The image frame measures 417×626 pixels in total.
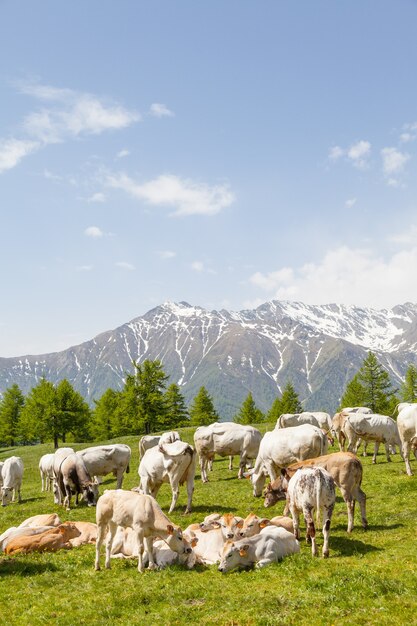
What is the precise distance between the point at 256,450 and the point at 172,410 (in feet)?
183

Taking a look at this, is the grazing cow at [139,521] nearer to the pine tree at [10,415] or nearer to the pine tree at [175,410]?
the pine tree at [175,410]

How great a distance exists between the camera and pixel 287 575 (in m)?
11.6

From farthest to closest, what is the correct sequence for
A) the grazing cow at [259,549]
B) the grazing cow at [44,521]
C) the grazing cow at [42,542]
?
the grazing cow at [44,521] < the grazing cow at [42,542] < the grazing cow at [259,549]

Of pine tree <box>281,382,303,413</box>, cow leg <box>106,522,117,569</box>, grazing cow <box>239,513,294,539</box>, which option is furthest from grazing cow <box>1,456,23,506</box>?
pine tree <box>281,382,303,413</box>

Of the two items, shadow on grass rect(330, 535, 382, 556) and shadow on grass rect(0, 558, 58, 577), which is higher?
shadow on grass rect(330, 535, 382, 556)

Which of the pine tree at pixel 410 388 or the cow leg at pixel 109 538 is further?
the pine tree at pixel 410 388

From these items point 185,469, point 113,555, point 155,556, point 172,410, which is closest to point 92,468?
point 185,469

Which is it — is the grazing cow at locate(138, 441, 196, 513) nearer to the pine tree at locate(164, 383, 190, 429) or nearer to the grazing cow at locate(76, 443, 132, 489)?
the grazing cow at locate(76, 443, 132, 489)

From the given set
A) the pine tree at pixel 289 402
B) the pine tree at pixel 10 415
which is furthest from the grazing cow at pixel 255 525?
the pine tree at pixel 10 415

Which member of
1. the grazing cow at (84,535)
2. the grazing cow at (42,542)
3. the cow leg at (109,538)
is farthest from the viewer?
the grazing cow at (84,535)

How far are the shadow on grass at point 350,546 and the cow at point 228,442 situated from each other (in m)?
13.2

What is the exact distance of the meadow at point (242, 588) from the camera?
30.7 ft

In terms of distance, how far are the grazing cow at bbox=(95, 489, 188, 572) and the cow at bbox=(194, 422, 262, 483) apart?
14.0 m

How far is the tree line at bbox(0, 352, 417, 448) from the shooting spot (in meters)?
69.1
